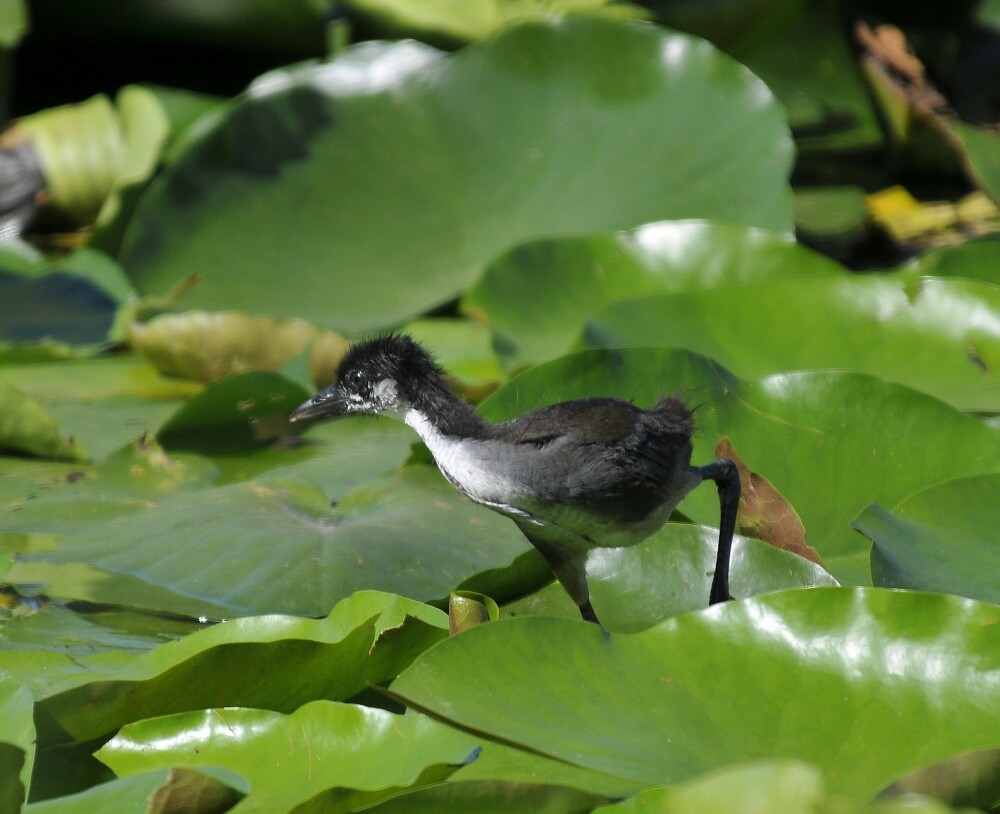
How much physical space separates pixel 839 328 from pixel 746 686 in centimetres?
117

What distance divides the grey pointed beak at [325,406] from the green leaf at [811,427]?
31 cm

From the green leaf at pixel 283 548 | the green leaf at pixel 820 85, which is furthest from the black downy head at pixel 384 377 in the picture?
the green leaf at pixel 820 85

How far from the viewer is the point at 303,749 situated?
1.57 metres

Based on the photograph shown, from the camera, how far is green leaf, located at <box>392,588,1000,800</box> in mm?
1418

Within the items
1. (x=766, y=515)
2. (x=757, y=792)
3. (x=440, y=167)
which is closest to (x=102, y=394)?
(x=440, y=167)

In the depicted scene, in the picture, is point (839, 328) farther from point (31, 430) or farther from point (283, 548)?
point (31, 430)

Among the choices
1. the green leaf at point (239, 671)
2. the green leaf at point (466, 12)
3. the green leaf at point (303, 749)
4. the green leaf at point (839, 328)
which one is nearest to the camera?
the green leaf at point (303, 749)

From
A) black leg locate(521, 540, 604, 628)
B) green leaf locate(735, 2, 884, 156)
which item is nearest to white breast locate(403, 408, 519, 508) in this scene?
black leg locate(521, 540, 604, 628)

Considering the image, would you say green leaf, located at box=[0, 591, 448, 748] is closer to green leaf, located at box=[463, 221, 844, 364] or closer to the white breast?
the white breast

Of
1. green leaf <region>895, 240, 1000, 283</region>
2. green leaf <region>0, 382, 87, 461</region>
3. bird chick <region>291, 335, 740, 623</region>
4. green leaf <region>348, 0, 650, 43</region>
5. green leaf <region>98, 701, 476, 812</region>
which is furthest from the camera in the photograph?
green leaf <region>348, 0, 650, 43</region>

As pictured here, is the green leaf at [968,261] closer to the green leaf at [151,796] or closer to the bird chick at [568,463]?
the bird chick at [568,463]

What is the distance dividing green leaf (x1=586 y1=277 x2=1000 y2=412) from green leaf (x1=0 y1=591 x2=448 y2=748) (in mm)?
942

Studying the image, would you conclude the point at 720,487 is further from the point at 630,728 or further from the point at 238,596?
the point at 238,596

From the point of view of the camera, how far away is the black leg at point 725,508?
1.84 metres
